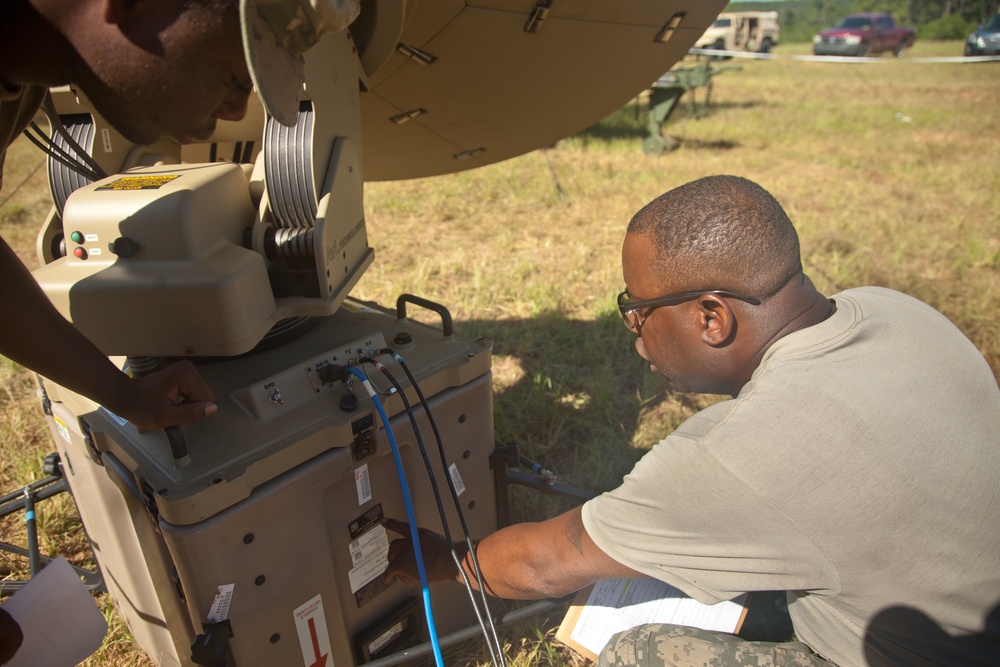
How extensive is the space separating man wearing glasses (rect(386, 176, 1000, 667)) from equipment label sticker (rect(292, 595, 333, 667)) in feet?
1.56

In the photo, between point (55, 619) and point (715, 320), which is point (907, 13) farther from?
point (55, 619)

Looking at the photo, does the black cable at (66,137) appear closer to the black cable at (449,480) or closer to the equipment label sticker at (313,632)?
the black cable at (449,480)

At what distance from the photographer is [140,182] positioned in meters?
1.58

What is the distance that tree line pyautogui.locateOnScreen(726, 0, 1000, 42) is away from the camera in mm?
32688

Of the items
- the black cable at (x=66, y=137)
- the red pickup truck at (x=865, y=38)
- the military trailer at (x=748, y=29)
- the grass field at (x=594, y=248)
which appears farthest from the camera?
the red pickup truck at (x=865, y=38)

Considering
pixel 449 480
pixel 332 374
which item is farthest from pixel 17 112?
pixel 449 480

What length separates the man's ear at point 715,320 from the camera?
56.6 inches

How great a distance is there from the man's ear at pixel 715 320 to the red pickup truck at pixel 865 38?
92.2 ft

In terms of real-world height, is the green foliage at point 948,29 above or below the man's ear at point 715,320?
below

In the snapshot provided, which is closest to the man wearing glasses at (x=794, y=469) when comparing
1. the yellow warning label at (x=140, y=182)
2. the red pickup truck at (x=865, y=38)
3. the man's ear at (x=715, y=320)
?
the man's ear at (x=715, y=320)

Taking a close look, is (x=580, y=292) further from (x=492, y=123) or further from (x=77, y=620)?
(x=77, y=620)

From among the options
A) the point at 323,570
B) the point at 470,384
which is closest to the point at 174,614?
the point at 323,570

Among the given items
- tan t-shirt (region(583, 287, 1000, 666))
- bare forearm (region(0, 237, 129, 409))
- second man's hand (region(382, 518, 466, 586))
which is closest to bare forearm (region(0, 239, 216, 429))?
bare forearm (region(0, 237, 129, 409))

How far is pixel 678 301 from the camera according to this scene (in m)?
1.49
